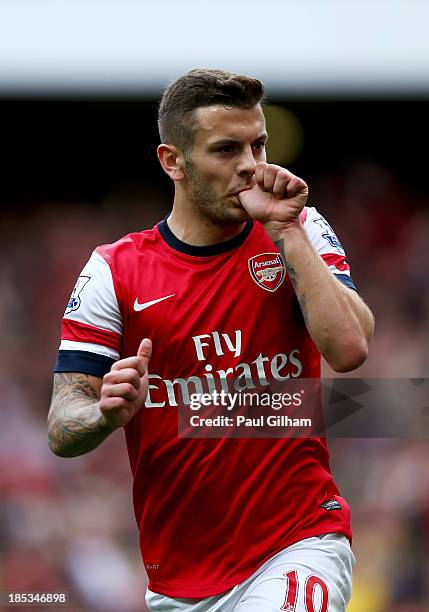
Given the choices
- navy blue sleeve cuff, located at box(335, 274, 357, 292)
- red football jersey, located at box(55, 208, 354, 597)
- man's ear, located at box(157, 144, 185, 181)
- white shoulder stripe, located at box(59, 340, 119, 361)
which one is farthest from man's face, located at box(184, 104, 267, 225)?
white shoulder stripe, located at box(59, 340, 119, 361)

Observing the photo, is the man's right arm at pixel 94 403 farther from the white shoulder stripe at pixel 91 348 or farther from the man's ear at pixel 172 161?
the man's ear at pixel 172 161

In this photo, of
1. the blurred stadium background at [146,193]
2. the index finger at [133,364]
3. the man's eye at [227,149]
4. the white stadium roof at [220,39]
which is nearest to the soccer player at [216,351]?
the man's eye at [227,149]

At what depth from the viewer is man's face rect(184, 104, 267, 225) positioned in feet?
14.4

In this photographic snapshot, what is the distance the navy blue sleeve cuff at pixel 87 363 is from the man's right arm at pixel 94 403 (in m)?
0.02

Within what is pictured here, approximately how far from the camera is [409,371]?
1039 cm

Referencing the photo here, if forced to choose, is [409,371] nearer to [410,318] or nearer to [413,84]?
[410,318]

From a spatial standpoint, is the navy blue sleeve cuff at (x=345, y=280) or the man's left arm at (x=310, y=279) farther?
the navy blue sleeve cuff at (x=345, y=280)

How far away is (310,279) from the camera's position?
13.7 feet

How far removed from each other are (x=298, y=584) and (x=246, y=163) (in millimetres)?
1540

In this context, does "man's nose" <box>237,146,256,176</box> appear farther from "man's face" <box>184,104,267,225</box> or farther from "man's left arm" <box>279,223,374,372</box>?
"man's left arm" <box>279,223,374,372</box>

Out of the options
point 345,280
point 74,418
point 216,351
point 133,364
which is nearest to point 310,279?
point 345,280

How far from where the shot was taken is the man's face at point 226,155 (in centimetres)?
439

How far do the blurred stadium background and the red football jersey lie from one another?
175 inches

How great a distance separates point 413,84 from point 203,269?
21.2 ft
